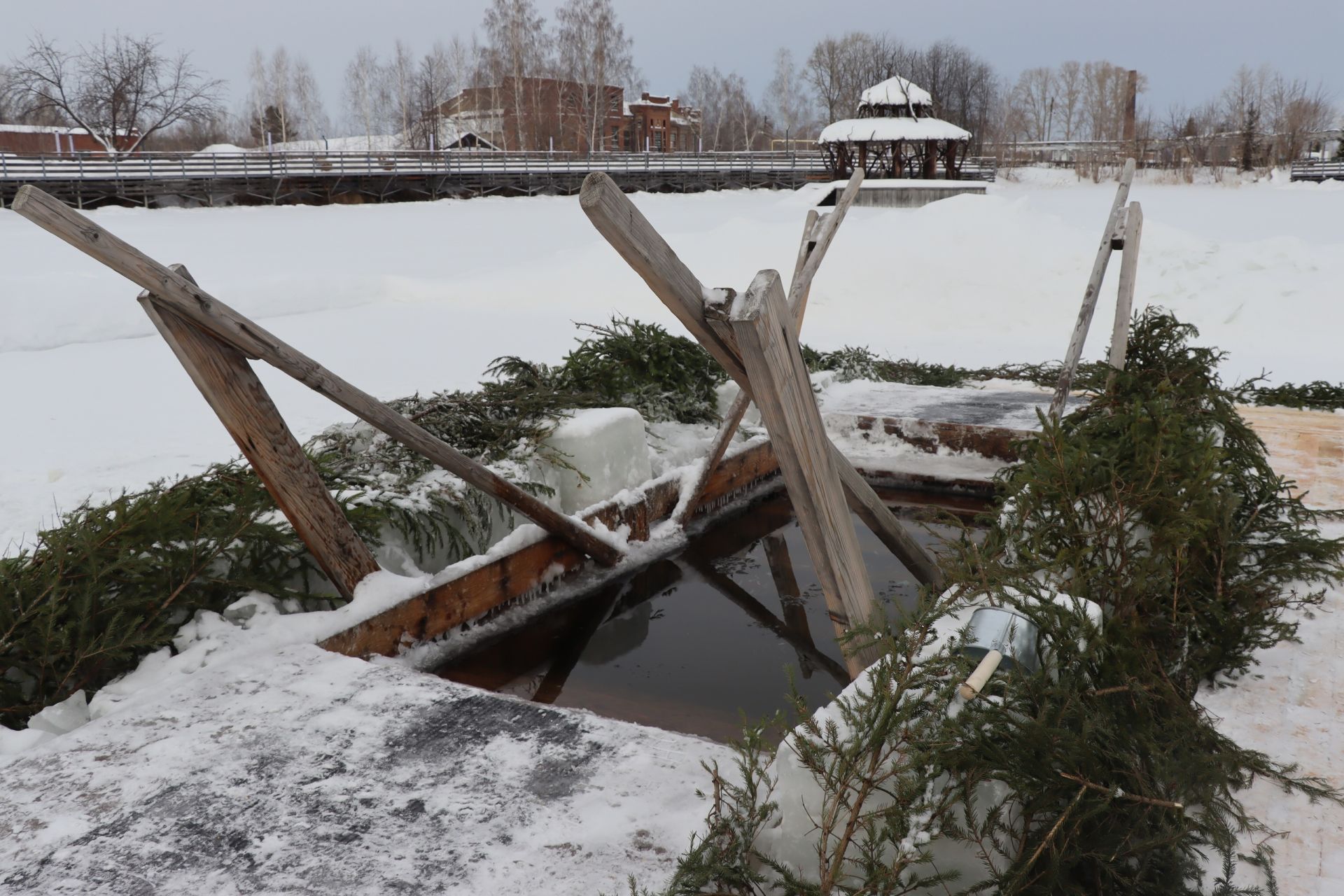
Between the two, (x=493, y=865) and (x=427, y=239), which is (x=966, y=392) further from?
(x=427, y=239)

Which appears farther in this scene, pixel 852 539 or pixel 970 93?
pixel 970 93

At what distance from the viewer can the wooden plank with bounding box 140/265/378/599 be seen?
10.8 ft

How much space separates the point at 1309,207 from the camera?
22188 millimetres

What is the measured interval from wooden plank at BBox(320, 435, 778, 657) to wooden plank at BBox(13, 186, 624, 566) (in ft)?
1.08

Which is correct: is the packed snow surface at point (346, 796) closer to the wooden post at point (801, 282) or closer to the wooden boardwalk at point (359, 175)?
the wooden post at point (801, 282)

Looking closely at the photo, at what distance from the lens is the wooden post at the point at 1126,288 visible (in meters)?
5.21

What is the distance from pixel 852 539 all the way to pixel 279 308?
12.9 m

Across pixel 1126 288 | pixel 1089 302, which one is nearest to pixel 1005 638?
pixel 1089 302

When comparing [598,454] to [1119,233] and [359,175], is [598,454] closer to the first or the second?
[1119,233]

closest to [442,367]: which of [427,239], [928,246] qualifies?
[928,246]

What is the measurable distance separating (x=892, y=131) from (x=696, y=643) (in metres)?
22.8

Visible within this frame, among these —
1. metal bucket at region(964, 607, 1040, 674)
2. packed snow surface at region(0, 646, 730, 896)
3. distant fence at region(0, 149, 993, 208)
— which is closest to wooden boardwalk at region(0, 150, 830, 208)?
distant fence at region(0, 149, 993, 208)

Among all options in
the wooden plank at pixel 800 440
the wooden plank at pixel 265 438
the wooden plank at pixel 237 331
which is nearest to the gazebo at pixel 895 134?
the wooden plank at pixel 237 331

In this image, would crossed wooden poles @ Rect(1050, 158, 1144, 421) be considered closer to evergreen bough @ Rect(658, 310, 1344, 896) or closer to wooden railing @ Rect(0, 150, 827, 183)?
evergreen bough @ Rect(658, 310, 1344, 896)
